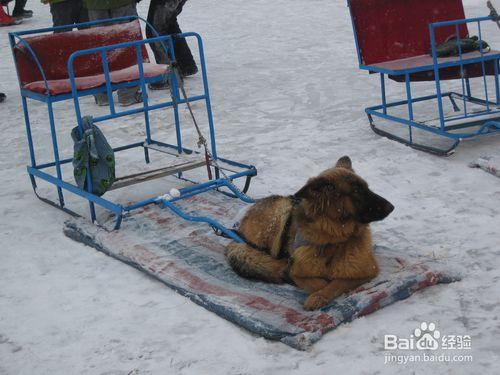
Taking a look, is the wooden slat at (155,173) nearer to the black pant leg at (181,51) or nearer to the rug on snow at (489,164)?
the rug on snow at (489,164)

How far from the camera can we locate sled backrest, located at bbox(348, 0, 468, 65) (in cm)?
638

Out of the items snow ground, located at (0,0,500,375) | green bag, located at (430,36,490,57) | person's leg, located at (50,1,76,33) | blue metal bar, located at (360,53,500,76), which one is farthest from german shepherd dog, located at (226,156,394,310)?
person's leg, located at (50,1,76,33)

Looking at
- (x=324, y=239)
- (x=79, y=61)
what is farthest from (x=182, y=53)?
(x=324, y=239)

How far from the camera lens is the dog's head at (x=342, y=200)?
10.9ft

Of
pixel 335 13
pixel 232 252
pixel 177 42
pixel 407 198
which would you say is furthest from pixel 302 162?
pixel 335 13

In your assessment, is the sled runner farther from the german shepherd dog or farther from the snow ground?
the german shepherd dog

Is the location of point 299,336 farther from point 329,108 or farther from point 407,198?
point 329,108

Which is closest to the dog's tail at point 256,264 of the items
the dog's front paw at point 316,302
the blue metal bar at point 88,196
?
the dog's front paw at point 316,302

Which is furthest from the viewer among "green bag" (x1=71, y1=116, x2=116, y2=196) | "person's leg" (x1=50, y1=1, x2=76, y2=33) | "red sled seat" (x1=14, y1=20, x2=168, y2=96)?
"person's leg" (x1=50, y1=1, x2=76, y2=33)

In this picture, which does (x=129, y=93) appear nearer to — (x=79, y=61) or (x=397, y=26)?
(x=79, y=61)

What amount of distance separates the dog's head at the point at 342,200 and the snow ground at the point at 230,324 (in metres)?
0.44

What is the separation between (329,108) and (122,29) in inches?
93.7

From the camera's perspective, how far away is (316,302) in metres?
3.38

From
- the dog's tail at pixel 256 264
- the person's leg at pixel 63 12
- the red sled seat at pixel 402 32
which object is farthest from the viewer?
the person's leg at pixel 63 12
